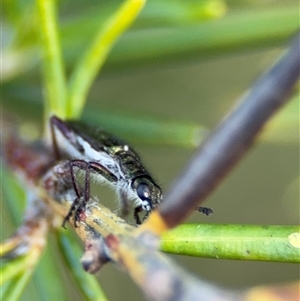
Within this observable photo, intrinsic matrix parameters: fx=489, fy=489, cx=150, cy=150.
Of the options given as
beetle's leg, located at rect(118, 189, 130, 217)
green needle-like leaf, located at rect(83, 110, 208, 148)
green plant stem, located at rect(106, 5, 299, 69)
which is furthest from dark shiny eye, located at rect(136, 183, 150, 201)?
green plant stem, located at rect(106, 5, 299, 69)

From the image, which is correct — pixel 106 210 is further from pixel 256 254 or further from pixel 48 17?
pixel 48 17

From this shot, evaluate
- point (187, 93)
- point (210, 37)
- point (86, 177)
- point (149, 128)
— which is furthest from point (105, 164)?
point (187, 93)

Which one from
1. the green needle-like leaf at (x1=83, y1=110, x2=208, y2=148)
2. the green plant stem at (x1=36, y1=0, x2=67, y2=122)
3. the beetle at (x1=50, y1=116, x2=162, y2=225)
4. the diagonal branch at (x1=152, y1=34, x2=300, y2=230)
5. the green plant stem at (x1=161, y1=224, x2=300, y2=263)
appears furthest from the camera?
the green needle-like leaf at (x1=83, y1=110, x2=208, y2=148)

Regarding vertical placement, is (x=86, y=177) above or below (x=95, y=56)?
below

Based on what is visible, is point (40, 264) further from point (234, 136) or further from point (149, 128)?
point (234, 136)

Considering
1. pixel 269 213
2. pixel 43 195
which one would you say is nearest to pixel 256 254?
pixel 43 195

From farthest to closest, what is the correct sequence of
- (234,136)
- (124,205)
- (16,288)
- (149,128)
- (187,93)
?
1. (187,93)
2. (149,128)
3. (124,205)
4. (16,288)
5. (234,136)

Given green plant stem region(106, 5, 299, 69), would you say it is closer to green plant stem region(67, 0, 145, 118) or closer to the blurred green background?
the blurred green background
